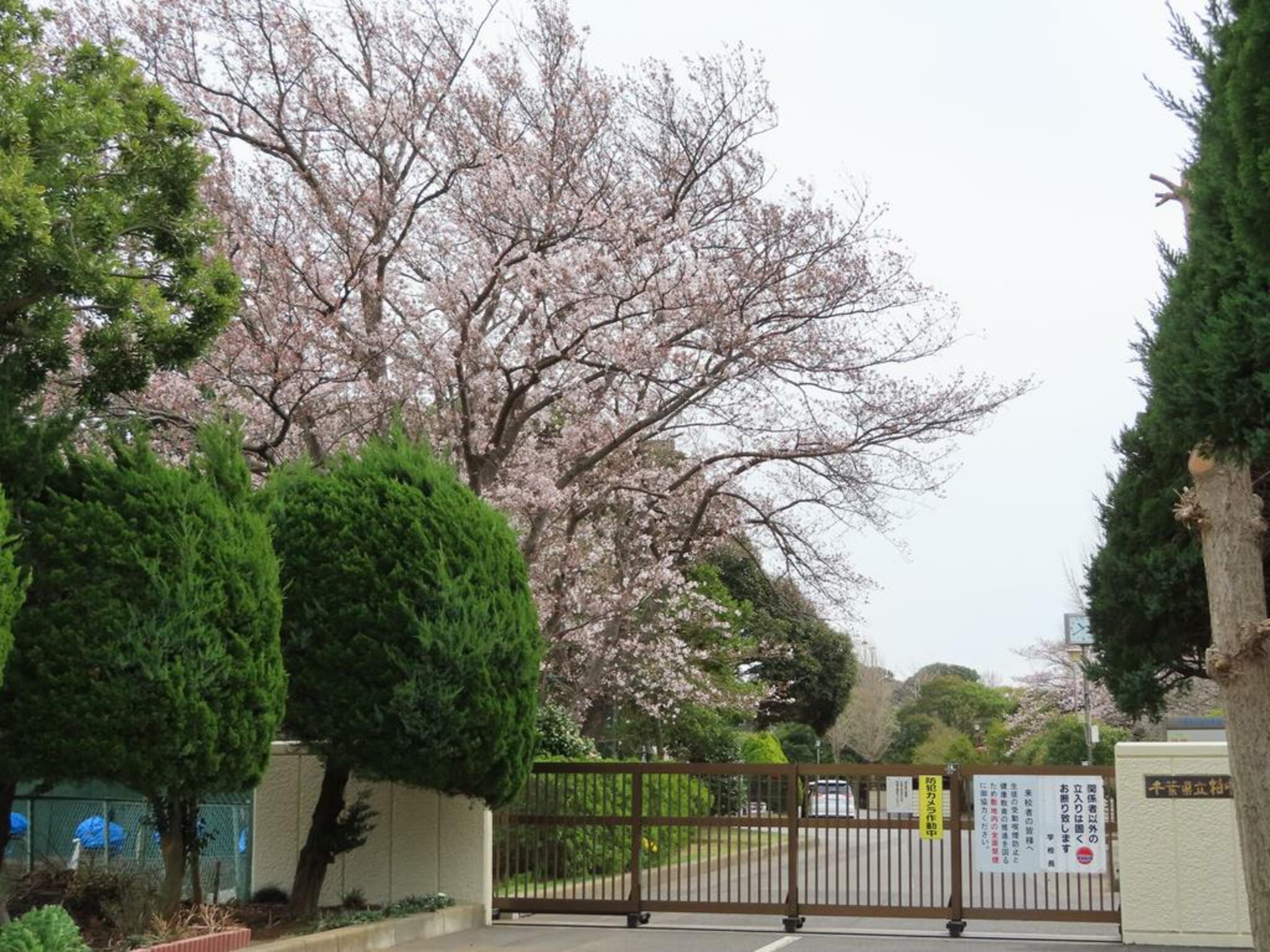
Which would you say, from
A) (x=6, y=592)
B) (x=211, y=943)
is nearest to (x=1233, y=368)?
(x=6, y=592)

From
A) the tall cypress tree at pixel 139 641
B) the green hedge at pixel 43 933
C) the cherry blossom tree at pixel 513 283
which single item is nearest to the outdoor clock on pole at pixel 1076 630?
the cherry blossom tree at pixel 513 283

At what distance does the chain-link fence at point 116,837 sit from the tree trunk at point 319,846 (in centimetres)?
85

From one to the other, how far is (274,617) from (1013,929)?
920cm

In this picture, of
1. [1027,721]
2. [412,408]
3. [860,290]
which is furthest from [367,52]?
[1027,721]

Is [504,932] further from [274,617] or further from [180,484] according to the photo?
[180,484]

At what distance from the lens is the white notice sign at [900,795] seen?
47.5ft

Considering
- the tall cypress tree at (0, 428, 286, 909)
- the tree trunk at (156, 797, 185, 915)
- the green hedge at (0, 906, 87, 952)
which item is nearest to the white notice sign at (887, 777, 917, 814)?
the tall cypress tree at (0, 428, 286, 909)

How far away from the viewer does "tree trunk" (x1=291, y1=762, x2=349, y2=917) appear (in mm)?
12578

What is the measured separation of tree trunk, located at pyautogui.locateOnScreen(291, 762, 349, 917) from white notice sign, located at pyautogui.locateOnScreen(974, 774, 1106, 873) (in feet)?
20.4

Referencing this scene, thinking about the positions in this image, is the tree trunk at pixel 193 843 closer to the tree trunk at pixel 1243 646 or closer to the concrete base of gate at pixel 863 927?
the concrete base of gate at pixel 863 927

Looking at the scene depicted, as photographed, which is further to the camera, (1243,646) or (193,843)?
(193,843)

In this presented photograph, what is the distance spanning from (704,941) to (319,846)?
12.4ft

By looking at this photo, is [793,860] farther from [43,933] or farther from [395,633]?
[43,933]

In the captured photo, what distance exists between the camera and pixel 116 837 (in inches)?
518
